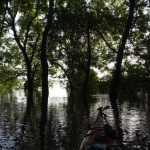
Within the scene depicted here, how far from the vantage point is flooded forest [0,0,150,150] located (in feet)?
56.3

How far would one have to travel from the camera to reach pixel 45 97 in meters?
41.8

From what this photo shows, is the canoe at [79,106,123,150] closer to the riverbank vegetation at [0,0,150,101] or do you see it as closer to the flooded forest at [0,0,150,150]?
the flooded forest at [0,0,150,150]

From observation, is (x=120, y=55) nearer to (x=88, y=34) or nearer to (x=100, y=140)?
(x=88, y=34)

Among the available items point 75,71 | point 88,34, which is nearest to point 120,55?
point 88,34

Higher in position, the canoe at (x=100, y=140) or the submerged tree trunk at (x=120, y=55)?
the submerged tree trunk at (x=120, y=55)

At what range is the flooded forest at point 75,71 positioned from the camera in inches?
675

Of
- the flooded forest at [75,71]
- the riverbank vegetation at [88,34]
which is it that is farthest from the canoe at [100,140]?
the riverbank vegetation at [88,34]

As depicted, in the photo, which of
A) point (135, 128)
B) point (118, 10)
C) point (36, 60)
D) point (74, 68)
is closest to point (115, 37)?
point (118, 10)

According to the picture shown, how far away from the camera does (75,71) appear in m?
74.3

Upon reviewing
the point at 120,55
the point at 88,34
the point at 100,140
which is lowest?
the point at 100,140

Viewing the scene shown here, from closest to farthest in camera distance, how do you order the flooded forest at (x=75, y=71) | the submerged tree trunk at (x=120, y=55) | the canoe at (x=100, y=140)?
the canoe at (x=100, y=140)
the flooded forest at (x=75, y=71)
the submerged tree trunk at (x=120, y=55)

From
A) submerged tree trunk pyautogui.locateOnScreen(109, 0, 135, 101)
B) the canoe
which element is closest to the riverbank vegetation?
submerged tree trunk pyautogui.locateOnScreen(109, 0, 135, 101)

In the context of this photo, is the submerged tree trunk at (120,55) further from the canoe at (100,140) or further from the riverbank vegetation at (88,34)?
the canoe at (100,140)

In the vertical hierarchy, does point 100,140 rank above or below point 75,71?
below
